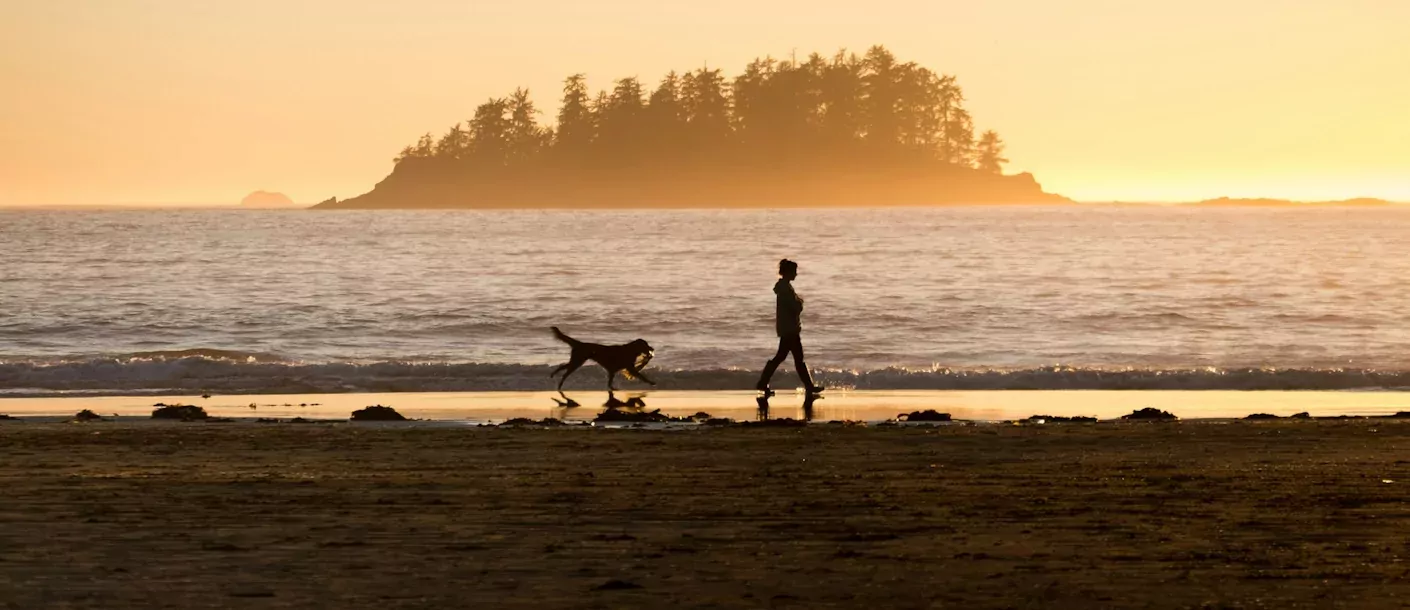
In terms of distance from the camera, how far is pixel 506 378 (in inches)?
878

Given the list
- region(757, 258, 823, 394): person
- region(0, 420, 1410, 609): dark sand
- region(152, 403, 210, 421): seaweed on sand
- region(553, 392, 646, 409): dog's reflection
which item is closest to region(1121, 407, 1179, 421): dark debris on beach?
region(0, 420, 1410, 609): dark sand

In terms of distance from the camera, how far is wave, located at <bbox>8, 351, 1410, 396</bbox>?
21.2m

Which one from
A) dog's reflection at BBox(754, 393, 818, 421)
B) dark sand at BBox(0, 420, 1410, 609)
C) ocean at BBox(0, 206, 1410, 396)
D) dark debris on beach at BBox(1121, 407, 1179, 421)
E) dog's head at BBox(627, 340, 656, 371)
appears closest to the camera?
dark sand at BBox(0, 420, 1410, 609)

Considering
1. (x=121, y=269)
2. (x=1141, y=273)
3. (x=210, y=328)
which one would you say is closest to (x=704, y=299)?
(x=210, y=328)

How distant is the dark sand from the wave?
27.1 feet

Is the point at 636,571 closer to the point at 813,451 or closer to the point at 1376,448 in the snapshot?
the point at 813,451

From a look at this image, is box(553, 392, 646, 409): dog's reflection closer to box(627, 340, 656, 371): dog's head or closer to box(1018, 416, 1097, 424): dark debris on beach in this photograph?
box(627, 340, 656, 371): dog's head

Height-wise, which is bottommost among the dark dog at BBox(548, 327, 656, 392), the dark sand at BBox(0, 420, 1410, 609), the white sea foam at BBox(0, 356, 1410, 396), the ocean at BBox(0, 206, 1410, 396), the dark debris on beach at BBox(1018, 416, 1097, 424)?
the dark sand at BBox(0, 420, 1410, 609)

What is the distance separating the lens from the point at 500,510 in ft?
30.0

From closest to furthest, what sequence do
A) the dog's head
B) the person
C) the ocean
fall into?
the person
the dog's head
the ocean

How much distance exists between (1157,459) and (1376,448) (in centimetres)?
184

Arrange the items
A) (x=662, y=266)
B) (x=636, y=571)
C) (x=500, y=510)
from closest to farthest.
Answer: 1. (x=636, y=571)
2. (x=500, y=510)
3. (x=662, y=266)

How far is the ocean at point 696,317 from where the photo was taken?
2283 cm

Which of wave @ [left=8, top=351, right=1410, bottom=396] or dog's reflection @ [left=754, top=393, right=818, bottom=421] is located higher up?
wave @ [left=8, top=351, right=1410, bottom=396]
